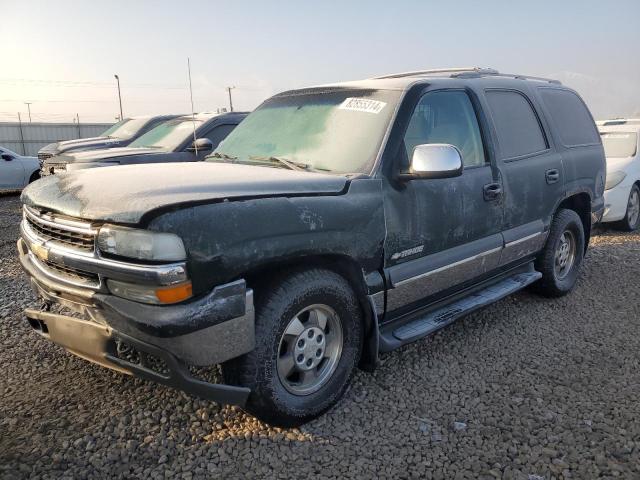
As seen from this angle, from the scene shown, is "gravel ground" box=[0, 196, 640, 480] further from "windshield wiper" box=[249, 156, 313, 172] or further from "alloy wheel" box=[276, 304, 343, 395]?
"windshield wiper" box=[249, 156, 313, 172]

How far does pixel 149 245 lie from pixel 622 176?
7841 mm

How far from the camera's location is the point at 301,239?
265 cm

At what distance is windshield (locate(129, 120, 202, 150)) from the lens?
8412 mm

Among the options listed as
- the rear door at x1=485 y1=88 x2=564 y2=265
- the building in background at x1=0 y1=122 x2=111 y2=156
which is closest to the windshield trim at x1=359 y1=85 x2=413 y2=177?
the rear door at x1=485 y1=88 x2=564 y2=265

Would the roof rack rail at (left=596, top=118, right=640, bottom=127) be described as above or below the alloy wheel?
above

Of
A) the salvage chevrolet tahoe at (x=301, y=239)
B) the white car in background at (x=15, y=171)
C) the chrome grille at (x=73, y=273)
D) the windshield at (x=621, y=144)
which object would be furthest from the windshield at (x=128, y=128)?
the windshield at (x=621, y=144)

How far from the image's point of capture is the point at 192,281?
2309 millimetres

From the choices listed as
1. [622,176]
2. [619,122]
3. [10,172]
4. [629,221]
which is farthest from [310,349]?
[10,172]

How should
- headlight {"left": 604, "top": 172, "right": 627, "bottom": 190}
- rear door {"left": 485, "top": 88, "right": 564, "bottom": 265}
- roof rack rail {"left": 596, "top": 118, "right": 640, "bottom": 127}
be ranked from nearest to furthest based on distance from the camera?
rear door {"left": 485, "top": 88, "right": 564, "bottom": 265}
headlight {"left": 604, "top": 172, "right": 627, "bottom": 190}
roof rack rail {"left": 596, "top": 118, "right": 640, "bottom": 127}

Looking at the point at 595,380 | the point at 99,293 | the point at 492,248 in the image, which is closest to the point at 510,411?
the point at 595,380

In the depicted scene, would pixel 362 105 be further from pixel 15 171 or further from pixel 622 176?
pixel 15 171

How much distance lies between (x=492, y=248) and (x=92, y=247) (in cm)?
273

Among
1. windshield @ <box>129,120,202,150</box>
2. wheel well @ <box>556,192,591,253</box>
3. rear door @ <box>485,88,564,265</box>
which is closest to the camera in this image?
rear door @ <box>485,88,564,265</box>

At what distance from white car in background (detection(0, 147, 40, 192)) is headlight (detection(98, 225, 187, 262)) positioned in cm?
1285
